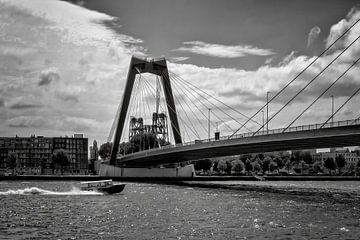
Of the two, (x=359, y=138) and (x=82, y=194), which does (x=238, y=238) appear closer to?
(x=359, y=138)

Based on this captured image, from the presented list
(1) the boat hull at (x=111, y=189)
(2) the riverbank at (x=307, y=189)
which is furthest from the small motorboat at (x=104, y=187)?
(2) the riverbank at (x=307, y=189)

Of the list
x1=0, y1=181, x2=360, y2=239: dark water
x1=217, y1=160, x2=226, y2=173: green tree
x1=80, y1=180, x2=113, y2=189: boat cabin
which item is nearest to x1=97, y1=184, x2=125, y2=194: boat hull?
x1=80, y1=180, x2=113, y2=189: boat cabin

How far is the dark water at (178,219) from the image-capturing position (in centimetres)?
3309

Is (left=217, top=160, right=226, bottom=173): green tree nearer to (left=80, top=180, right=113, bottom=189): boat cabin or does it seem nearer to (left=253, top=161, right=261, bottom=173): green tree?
(left=253, top=161, right=261, bottom=173): green tree

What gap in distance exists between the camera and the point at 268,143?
75125mm

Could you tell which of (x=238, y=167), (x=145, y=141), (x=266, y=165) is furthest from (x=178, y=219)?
(x=266, y=165)

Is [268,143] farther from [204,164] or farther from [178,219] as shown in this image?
[204,164]

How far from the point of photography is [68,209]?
160 feet

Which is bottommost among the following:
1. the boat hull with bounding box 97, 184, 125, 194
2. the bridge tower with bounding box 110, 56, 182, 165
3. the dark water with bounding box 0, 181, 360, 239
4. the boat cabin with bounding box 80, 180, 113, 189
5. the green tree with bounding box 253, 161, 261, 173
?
the dark water with bounding box 0, 181, 360, 239

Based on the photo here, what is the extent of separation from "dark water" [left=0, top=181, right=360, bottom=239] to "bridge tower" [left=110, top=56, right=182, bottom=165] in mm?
Answer: 51871

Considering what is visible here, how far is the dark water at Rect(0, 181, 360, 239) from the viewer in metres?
33.1

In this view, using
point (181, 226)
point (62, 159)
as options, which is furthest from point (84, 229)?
point (62, 159)

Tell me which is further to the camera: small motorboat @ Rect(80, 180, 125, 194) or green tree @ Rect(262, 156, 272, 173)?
green tree @ Rect(262, 156, 272, 173)

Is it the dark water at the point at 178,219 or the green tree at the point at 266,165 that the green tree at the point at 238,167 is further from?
the dark water at the point at 178,219
